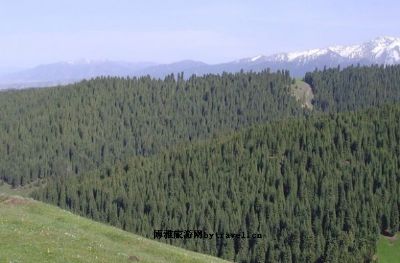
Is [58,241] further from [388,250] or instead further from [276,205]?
[276,205]

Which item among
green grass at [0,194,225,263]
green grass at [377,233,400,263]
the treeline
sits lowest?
green grass at [377,233,400,263]

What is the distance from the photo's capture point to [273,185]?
614 ft

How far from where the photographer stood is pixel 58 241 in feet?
160

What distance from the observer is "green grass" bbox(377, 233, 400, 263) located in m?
142

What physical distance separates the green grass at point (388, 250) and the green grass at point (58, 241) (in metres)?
99.1

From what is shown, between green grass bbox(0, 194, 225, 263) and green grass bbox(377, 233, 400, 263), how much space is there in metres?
99.1

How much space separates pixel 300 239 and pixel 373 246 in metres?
21.6

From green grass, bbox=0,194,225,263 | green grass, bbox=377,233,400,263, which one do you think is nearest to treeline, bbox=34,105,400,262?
green grass, bbox=377,233,400,263

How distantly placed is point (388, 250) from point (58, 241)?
122411 mm

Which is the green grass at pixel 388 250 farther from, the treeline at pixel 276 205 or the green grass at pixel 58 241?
the green grass at pixel 58 241

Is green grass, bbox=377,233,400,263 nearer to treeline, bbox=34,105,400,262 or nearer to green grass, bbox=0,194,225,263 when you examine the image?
treeline, bbox=34,105,400,262

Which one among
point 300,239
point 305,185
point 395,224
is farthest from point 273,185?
point 395,224

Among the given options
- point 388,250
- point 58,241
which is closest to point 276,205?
point 388,250

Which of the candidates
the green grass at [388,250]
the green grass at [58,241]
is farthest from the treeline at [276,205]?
the green grass at [58,241]
